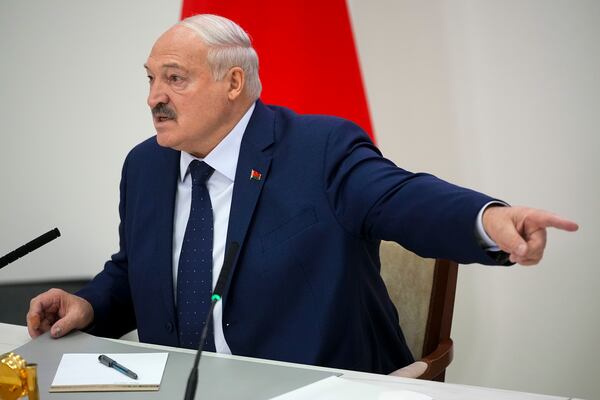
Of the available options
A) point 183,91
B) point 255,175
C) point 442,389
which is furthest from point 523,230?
point 183,91

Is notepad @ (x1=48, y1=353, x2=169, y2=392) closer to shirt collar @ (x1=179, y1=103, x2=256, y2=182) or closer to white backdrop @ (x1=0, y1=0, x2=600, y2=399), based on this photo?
shirt collar @ (x1=179, y1=103, x2=256, y2=182)

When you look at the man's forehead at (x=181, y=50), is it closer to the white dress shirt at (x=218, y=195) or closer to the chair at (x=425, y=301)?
the white dress shirt at (x=218, y=195)

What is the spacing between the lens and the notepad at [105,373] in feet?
5.02

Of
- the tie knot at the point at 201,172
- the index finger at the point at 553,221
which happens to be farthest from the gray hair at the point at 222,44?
the index finger at the point at 553,221

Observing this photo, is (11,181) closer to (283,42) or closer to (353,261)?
(283,42)

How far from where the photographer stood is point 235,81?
207 cm

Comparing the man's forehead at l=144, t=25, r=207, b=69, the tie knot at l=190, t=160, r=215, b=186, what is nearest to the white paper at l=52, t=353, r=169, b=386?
the tie knot at l=190, t=160, r=215, b=186

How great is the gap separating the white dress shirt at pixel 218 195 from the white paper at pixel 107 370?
296mm

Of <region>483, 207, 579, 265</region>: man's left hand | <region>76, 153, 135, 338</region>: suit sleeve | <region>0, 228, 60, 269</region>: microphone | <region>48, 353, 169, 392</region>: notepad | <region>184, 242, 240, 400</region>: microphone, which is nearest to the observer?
<region>184, 242, 240, 400</region>: microphone

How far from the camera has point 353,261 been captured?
76.2 inches

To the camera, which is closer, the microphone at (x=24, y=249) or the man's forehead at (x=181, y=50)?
the microphone at (x=24, y=249)

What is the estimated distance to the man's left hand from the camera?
1.31 meters

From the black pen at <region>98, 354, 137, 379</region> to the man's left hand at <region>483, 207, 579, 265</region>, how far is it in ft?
2.57

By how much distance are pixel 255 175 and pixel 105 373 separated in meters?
0.64
